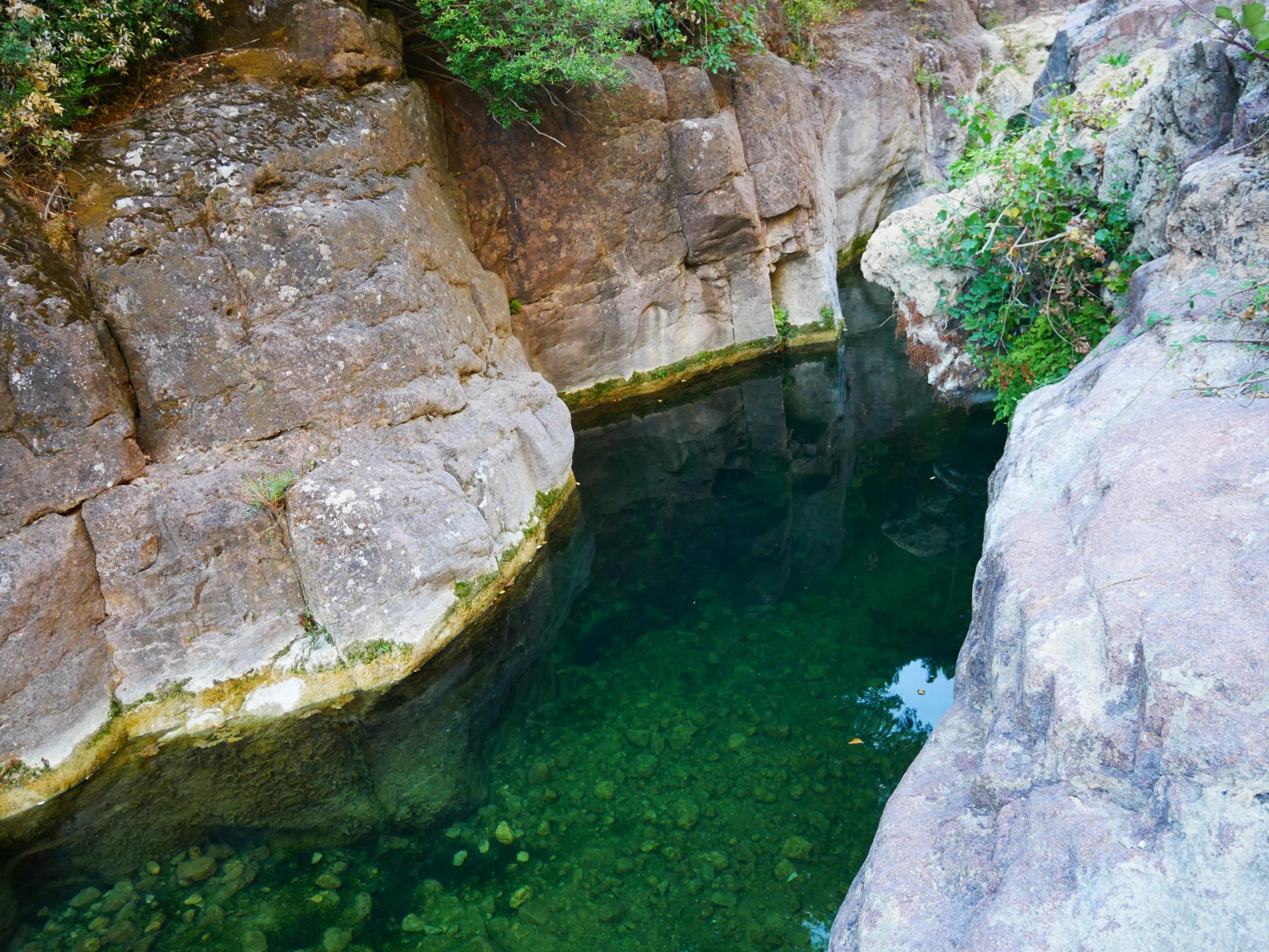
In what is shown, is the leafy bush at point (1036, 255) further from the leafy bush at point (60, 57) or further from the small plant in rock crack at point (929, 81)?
the small plant in rock crack at point (929, 81)

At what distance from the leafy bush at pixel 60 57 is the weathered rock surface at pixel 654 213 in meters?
4.82

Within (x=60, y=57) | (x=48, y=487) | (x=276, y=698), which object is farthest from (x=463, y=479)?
(x=60, y=57)

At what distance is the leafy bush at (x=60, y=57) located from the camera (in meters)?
5.81

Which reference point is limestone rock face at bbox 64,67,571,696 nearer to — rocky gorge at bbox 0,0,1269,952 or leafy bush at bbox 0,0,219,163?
rocky gorge at bbox 0,0,1269,952

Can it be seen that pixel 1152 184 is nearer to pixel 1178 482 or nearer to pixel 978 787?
pixel 1178 482

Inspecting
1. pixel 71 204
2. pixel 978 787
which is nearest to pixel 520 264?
pixel 71 204

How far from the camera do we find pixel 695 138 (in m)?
12.4

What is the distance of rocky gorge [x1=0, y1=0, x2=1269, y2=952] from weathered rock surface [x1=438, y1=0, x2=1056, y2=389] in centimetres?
10

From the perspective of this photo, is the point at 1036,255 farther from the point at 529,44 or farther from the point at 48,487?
the point at 48,487

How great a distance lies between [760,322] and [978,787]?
1216 centimetres

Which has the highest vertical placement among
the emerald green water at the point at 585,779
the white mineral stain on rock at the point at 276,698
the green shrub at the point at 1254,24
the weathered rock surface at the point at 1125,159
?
the green shrub at the point at 1254,24

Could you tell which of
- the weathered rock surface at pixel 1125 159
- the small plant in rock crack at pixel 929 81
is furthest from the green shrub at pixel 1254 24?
the small plant in rock crack at pixel 929 81

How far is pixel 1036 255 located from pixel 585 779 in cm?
667

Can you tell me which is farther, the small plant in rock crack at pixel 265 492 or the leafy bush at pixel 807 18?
the leafy bush at pixel 807 18
